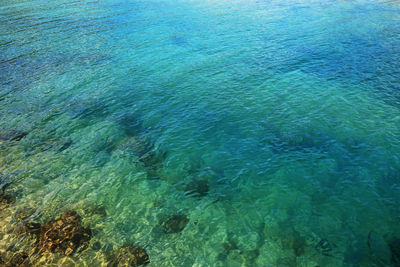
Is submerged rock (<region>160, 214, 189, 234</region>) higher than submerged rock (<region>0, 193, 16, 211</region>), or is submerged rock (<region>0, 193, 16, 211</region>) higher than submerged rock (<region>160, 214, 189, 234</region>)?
submerged rock (<region>0, 193, 16, 211</region>)

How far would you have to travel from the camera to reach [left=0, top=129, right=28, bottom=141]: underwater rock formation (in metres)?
18.0

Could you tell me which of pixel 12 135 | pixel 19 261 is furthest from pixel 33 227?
pixel 12 135

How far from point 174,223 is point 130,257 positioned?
240 centimetres

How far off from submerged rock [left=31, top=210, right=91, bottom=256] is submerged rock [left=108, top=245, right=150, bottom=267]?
5.34ft

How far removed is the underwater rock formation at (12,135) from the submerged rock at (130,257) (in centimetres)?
1318

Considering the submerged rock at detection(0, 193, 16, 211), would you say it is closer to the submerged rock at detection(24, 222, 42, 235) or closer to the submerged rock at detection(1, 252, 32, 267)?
the submerged rock at detection(24, 222, 42, 235)

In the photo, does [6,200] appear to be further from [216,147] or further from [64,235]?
[216,147]

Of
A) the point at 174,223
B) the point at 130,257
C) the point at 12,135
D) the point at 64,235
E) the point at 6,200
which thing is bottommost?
the point at 174,223

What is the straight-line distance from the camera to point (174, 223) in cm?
1172

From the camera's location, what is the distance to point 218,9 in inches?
2180

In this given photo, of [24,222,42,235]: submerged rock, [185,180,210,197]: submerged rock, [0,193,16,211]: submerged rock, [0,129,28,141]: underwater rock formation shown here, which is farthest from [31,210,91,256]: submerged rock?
[0,129,28,141]: underwater rock formation

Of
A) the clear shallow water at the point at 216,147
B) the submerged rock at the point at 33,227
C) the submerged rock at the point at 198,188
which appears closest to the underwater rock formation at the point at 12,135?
the clear shallow water at the point at 216,147

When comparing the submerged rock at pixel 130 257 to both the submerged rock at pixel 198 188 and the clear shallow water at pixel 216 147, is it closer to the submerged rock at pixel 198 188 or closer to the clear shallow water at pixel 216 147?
the clear shallow water at pixel 216 147

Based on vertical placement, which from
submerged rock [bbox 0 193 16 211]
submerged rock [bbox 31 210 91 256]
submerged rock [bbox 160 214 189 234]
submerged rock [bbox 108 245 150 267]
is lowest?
submerged rock [bbox 160 214 189 234]
